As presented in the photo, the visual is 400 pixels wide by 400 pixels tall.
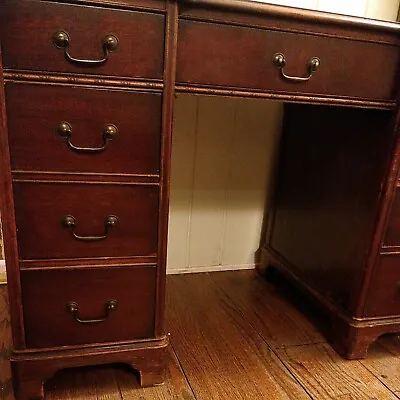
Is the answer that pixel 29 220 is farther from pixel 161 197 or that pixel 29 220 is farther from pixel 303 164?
pixel 303 164

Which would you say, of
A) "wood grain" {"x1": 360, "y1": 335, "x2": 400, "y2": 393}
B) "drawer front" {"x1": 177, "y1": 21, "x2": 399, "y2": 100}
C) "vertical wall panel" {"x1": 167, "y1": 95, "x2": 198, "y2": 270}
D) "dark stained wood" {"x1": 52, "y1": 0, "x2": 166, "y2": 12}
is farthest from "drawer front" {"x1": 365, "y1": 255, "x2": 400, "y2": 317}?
"dark stained wood" {"x1": 52, "y1": 0, "x2": 166, "y2": 12}

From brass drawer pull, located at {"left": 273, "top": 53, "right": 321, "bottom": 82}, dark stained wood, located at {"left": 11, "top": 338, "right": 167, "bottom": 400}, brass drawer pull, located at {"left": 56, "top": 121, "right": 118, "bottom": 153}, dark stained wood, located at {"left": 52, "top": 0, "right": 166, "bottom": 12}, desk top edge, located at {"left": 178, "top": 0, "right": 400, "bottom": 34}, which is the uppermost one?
desk top edge, located at {"left": 178, "top": 0, "right": 400, "bottom": 34}

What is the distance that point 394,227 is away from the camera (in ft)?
3.31

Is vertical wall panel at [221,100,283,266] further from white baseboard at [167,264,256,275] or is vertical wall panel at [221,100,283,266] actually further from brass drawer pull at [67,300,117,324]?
brass drawer pull at [67,300,117,324]

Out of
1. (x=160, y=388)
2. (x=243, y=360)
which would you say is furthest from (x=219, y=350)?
(x=160, y=388)

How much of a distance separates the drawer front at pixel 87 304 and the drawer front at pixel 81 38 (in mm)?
409

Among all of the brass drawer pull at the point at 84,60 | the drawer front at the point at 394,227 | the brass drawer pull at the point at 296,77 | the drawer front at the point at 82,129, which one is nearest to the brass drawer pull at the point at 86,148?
the drawer front at the point at 82,129

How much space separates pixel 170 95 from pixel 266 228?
0.92 meters

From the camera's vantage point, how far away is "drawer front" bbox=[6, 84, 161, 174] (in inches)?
28.0

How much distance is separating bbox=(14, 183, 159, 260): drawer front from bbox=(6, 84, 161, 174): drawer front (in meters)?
0.04

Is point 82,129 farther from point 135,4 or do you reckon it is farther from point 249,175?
point 249,175

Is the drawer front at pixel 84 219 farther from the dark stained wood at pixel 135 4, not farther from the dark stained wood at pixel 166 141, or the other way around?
the dark stained wood at pixel 135 4

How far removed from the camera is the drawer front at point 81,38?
67cm

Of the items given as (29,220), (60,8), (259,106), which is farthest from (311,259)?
(60,8)
